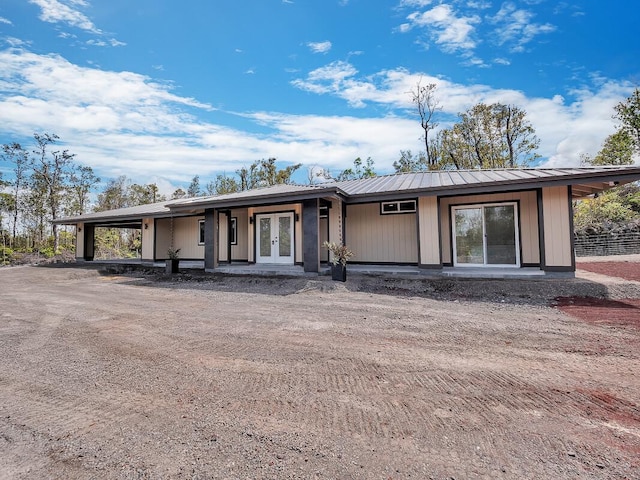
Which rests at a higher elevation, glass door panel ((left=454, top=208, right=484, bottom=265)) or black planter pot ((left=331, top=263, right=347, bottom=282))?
glass door panel ((left=454, top=208, right=484, bottom=265))

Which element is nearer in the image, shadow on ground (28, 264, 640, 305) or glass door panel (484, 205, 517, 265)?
shadow on ground (28, 264, 640, 305)

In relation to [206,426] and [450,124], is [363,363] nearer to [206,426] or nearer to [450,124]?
[206,426]

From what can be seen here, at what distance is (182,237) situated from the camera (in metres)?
16.4

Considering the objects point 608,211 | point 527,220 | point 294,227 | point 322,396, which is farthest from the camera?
point 608,211

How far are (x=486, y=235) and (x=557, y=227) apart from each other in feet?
6.26

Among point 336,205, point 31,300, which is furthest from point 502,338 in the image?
point 31,300

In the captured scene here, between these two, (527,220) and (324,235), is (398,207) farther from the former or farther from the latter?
(527,220)

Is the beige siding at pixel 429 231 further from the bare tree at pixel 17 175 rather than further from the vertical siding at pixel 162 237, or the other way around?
the bare tree at pixel 17 175

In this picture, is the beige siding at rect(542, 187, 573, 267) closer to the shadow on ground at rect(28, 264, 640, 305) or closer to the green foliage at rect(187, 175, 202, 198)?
the shadow on ground at rect(28, 264, 640, 305)

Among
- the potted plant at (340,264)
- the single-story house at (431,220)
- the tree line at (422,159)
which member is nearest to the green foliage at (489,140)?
the tree line at (422,159)

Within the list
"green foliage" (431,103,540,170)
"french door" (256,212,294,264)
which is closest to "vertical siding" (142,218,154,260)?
"french door" (256,212,294,264)

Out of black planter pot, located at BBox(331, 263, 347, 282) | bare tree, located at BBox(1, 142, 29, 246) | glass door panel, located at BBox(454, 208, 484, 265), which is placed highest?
bare tree, located at BBox(1, 142, 29, 246)

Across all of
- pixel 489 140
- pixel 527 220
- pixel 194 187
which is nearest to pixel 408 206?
pixel 527 220

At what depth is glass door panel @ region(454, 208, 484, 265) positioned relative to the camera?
9930 mm
